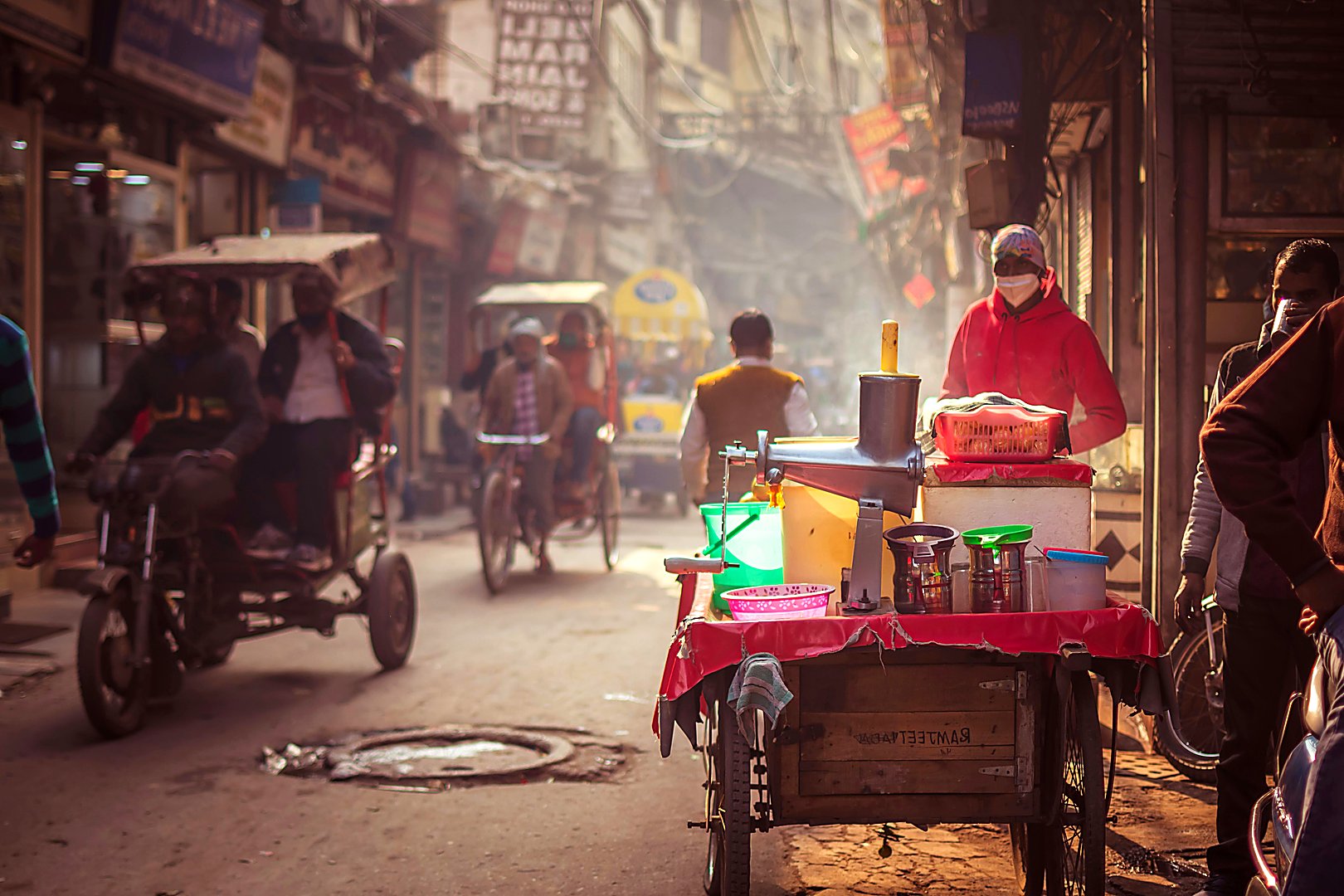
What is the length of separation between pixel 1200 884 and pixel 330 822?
10.1 feet

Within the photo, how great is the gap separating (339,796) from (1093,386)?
3.44m

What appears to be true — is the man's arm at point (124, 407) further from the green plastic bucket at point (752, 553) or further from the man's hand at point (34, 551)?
the green plastic bucket at point (752, 553)

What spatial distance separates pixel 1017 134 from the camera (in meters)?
8.05

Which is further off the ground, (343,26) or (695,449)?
(343,26)

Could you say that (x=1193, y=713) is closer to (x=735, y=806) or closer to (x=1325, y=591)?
(x=735, y=806)

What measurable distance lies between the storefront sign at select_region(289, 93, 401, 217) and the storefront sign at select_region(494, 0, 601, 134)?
4373mm

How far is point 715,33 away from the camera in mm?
51750

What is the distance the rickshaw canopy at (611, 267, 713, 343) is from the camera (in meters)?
27.9

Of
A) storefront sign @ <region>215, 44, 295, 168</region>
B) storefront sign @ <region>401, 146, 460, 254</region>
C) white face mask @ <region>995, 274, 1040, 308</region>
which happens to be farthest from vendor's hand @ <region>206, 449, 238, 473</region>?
storefront sign @ <region>401, 146, 460, 254</region>

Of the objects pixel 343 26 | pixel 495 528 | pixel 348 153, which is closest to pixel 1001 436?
pixel 495 528

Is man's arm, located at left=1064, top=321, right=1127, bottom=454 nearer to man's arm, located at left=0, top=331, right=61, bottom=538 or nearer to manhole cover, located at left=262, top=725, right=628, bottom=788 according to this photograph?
manhole cover, located at left=262, top=725, right=628, bottom=788

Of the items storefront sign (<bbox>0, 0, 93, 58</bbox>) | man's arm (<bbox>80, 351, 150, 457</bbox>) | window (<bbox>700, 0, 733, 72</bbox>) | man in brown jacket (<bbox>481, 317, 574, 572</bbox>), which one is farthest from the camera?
window (<bbox>700, 0, 733, 72</bbox>)

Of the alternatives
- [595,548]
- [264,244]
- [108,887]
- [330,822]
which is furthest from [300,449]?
[595,548]

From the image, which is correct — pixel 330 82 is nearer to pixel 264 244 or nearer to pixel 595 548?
pixel 595 548
